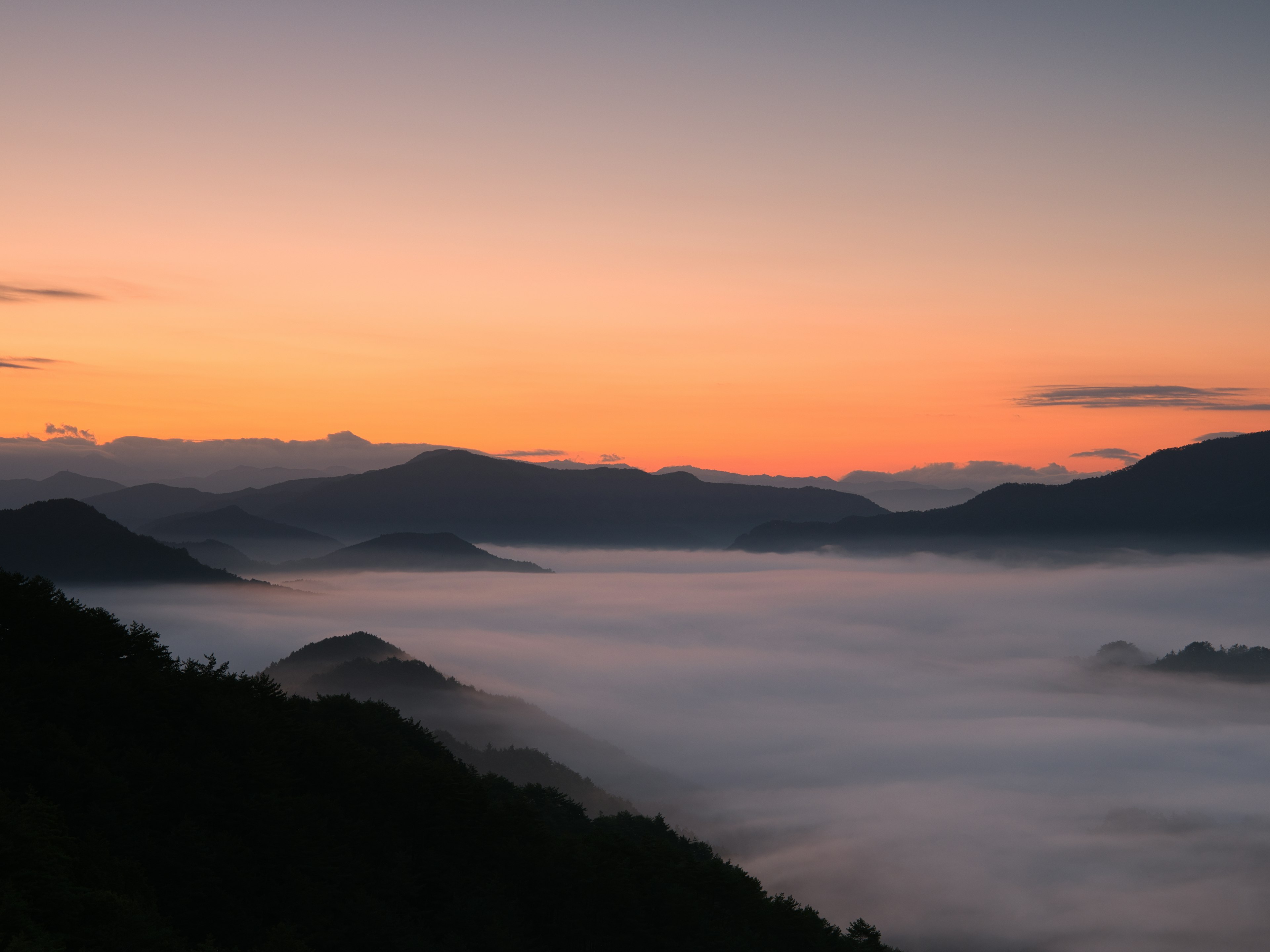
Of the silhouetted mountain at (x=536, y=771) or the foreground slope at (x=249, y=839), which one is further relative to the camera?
the silhouetted mountain at (x=536, y=771)

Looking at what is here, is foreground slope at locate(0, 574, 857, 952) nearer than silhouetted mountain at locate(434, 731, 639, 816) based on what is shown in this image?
Yes

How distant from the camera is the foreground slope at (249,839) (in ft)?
104

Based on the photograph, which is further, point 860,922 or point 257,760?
point 860,922

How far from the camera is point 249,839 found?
137 ft

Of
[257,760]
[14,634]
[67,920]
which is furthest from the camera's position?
[14,634]

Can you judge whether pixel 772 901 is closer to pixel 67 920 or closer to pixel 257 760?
pixel 257 760

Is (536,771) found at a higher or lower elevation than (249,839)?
lower

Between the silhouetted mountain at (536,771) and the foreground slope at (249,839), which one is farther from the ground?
the foreground slope at (249,839)

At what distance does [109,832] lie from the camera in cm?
3675

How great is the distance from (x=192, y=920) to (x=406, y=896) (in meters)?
12.0

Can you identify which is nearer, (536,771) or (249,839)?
(249,839)

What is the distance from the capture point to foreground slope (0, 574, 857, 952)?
3164 cm

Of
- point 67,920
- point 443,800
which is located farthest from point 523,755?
point 67,920

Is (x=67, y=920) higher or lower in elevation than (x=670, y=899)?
higher
